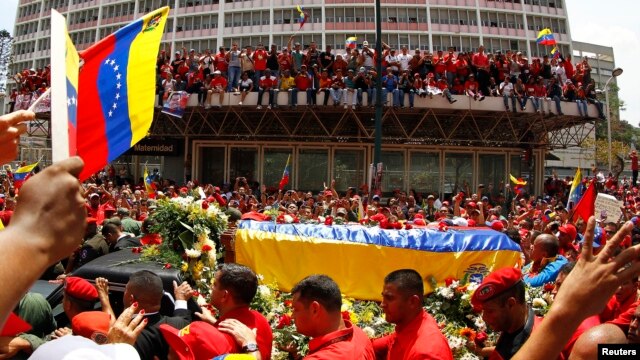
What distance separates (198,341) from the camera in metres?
3.21

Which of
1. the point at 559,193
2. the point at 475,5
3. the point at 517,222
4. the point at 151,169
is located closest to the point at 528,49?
the point at 475,5

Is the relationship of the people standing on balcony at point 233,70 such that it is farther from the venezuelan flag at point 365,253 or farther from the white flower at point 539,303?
the white flower at point 539,303

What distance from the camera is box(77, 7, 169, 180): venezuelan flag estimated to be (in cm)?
404

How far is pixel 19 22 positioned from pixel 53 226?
270 ft

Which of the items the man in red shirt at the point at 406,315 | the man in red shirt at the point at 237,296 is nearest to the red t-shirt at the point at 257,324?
the man in red shirt at the point at 237,296

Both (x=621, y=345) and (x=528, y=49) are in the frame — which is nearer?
(x=621, y=345)

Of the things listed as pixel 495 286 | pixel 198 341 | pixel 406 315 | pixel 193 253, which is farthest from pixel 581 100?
pixel 198 341

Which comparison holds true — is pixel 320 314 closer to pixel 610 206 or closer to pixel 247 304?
pixel 247 304

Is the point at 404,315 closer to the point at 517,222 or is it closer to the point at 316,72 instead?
the point at 517,222

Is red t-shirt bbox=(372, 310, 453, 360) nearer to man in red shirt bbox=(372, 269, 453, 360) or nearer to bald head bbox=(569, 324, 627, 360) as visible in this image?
man in red shirt bbox=(372, 269, 453, 360)

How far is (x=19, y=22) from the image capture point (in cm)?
7250

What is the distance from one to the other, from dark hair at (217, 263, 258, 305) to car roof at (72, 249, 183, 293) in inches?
64.3

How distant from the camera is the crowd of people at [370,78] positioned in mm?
19770

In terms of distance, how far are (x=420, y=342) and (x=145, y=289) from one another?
179 centimetres
